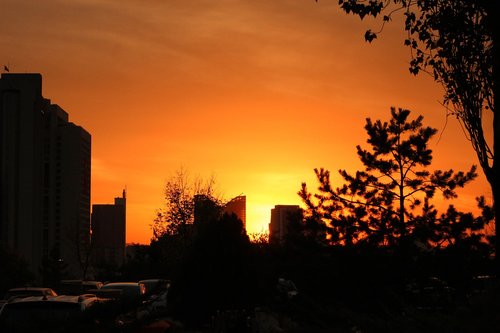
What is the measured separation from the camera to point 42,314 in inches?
555

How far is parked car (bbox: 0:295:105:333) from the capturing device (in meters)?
13.5

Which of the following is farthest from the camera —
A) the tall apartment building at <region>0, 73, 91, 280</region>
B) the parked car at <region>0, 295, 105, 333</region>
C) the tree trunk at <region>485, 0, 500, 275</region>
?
the tall apartment building at <region>0, 73, 91, 280</region>

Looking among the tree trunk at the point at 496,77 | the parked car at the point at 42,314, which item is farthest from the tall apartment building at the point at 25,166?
the tree trunk at the point at 496,77

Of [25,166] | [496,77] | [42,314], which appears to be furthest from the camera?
[25,166]

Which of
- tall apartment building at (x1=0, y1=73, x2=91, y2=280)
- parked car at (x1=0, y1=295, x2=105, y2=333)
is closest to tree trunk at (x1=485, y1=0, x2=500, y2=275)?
parked car at (x1=0, y1=295, x2=105, y2=333)

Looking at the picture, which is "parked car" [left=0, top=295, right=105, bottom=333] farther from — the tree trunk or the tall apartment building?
the tall apartment building

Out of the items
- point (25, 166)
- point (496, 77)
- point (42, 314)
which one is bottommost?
point (42, 314)

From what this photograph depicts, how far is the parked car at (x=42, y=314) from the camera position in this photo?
13.5 metres

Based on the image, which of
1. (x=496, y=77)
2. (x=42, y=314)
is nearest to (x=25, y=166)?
(x=42, y=314)

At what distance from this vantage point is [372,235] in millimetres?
36938

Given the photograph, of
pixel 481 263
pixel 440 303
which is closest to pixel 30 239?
pixel 481 263

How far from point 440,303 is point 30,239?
16667 centimetres

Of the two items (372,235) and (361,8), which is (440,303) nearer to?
(361,8)

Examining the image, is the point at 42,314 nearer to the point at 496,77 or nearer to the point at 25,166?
the point at 496,77
